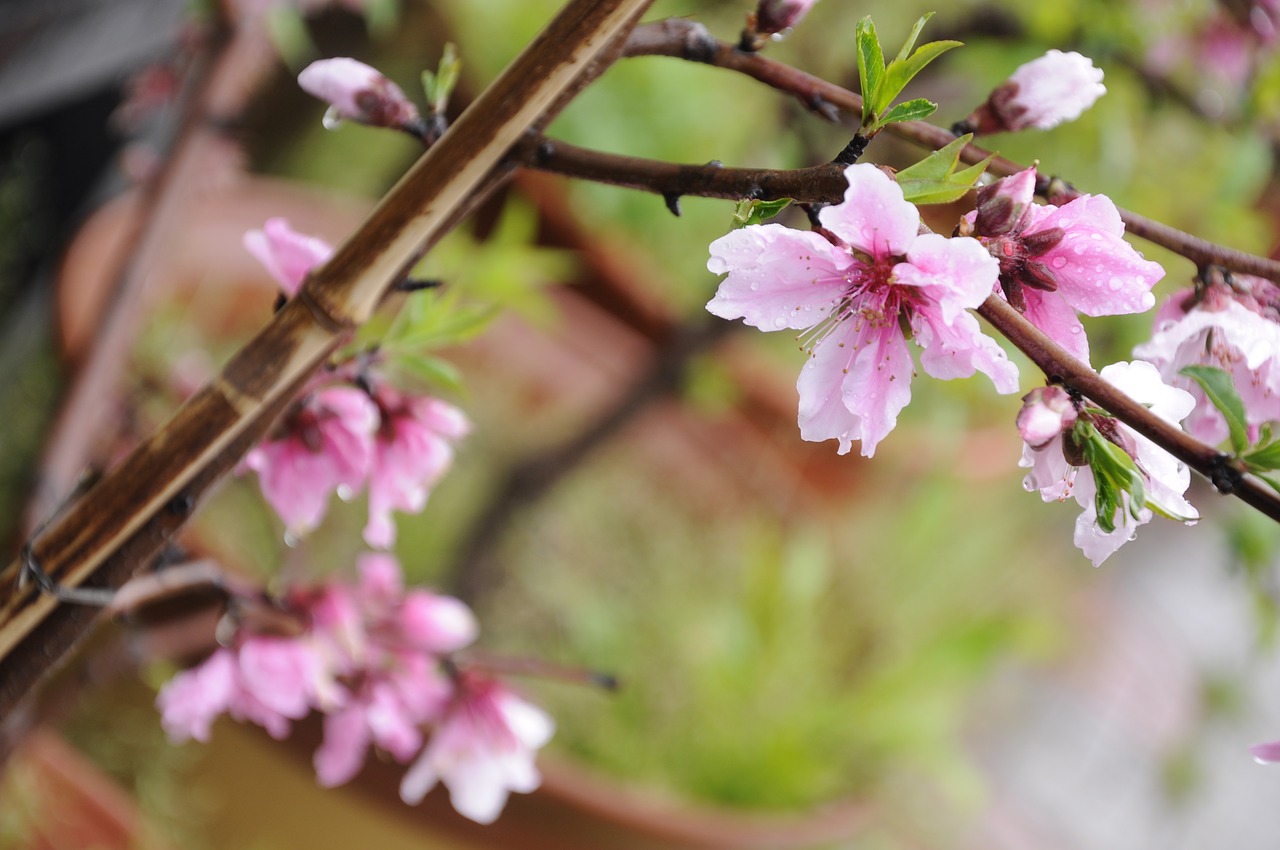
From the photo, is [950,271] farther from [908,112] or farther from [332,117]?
[332,117]

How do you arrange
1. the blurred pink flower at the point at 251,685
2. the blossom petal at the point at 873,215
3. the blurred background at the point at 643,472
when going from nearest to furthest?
the blossom petal at the point at 873,215 → the blurred pink flower at the point at 251,685 → the blurred background at the point at 643,472

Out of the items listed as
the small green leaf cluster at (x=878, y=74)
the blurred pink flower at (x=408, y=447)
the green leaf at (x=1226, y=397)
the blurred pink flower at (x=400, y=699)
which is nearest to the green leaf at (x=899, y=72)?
the small green leaf cluster at (x=878, y=74)

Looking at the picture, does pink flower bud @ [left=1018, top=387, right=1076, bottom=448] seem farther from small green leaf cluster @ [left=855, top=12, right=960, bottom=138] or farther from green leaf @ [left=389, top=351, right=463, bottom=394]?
green leaf @ [left=389, top=351, right=463, bottom=394]

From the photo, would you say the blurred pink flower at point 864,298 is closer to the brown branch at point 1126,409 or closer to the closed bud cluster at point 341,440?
the brown branch at point 1126,409

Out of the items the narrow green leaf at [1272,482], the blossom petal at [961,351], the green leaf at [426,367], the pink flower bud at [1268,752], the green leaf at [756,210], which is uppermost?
the green leaf at [426,367]

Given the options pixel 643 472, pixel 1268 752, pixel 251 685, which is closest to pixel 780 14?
pixel 1268 752

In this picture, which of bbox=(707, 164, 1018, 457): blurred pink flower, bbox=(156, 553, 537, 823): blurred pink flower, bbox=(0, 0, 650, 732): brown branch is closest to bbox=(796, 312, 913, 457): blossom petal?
bbox=(707, 164, 1018, 457): blurred pink flower

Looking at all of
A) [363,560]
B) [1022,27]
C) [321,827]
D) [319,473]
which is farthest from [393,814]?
[1022,27]
